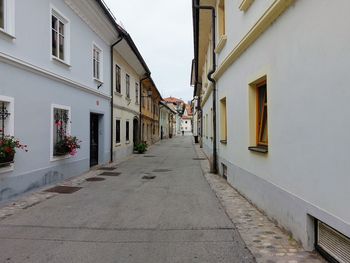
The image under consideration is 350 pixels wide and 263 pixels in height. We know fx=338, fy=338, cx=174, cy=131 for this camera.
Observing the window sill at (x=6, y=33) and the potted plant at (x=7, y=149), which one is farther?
the window sill at (x=6, y=33)

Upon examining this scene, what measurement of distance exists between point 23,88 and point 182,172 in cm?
665

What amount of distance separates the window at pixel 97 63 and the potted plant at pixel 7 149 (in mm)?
6356

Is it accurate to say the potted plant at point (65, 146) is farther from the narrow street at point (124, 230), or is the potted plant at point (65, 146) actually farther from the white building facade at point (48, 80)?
the narrow street at point (124, 230)

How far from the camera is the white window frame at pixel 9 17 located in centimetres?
682

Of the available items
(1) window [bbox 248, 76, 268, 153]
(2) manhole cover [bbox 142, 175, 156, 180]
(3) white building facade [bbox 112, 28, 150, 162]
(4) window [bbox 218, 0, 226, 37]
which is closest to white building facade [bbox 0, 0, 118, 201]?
(2) manhole cover [bbox 142, 175, 156, 180]

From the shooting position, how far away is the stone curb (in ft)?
12.6

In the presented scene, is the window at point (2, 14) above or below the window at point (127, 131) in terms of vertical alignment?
above

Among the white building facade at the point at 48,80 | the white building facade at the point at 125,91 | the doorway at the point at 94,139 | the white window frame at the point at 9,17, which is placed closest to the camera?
the white window frame at the point at 9,17

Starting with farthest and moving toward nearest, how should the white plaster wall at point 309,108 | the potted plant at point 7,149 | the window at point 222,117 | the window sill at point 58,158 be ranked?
the window at point 222,117
the window sill at point 58,158
the potted plant at point 7,149
the white plaster wall at point 309,108

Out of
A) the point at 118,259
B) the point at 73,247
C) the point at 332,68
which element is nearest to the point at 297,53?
the point at 332,68

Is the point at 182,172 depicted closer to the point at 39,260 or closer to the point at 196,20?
the point at 196,20

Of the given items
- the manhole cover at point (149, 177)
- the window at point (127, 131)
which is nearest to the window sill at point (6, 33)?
the manhole cover at point (149, 177)

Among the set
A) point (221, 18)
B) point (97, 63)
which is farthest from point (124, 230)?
point (97, 63)

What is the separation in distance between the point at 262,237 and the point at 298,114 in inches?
68.5
